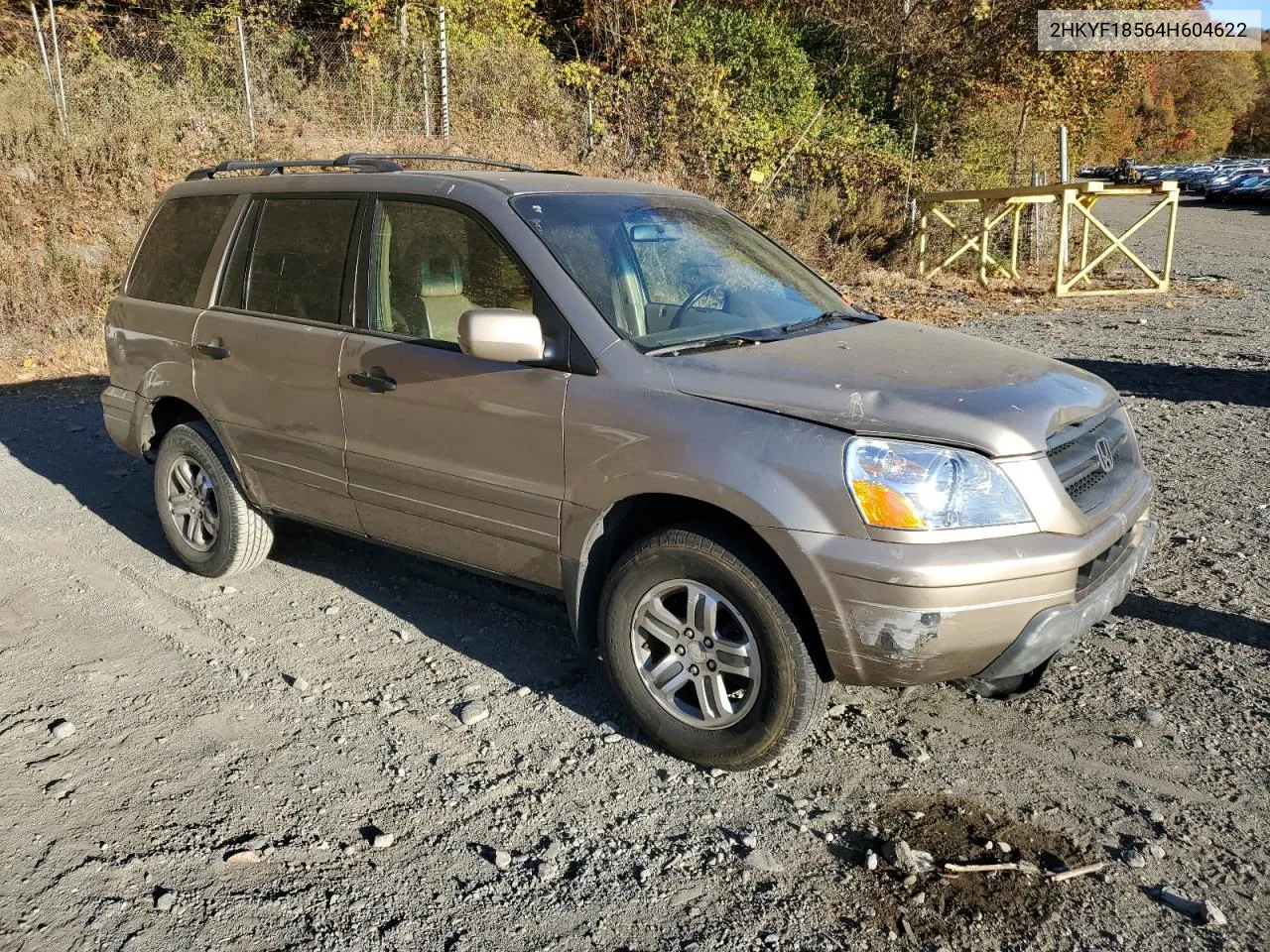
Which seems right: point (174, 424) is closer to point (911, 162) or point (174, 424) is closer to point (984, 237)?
point (984, 237)

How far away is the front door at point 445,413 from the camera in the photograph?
12.1 ft

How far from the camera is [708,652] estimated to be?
335cm

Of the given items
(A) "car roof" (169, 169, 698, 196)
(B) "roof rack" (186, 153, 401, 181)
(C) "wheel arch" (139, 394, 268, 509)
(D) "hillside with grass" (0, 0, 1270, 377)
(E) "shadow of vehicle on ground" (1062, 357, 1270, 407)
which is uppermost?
(D) "hillside with grass" (0, 0, 1270, 377)

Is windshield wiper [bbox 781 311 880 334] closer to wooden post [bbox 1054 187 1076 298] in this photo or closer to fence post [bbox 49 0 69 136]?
wooden post [bbox 1054 187 1076 298]

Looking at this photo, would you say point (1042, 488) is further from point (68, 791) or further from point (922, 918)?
point (68, 791)

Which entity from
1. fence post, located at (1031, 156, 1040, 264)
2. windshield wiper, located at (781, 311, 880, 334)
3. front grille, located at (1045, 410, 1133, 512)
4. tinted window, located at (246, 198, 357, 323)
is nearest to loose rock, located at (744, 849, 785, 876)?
front grille, located at (1045, 410, 1133, 512)

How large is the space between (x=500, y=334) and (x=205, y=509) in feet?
8.25

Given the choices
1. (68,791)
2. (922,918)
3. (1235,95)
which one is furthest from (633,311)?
(1235,95)

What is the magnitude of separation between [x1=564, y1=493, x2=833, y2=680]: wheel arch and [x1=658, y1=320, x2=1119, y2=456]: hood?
37 cm

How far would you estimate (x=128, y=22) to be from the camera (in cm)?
1576

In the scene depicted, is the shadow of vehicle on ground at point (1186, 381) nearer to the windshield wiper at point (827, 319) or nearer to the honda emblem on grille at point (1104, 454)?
the windshield wiper at point (827, 319)

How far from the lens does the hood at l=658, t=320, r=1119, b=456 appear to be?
121 inches

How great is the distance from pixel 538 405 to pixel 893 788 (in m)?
1.71

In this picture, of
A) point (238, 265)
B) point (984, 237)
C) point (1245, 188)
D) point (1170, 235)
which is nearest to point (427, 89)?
point (984, 237)
